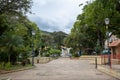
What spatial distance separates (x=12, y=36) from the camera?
134ft

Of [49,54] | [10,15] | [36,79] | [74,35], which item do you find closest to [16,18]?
[10,15]

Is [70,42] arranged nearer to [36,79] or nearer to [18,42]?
[18,42]

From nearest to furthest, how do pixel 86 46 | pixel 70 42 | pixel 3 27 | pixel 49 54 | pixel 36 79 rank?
pixel 36 79 < pixel 3 27 < pixel 86 46 < pixel 70 42 < pixel 49 54

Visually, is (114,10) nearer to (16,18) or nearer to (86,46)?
(16,18)

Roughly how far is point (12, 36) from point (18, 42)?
1.20 m

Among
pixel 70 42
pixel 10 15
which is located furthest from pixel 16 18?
pixel 70 42

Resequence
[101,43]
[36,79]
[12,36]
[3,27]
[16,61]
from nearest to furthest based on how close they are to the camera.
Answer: [36,79] → [3,27] → [12,36] → [16,61] → [101,43]

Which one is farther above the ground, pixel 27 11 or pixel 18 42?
pixel 27 11

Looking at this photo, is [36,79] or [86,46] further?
[86,46]

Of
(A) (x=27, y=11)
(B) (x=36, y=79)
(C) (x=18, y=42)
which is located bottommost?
(B) (x=36, y=79)

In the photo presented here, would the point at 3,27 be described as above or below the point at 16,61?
above

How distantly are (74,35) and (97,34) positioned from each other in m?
12.9

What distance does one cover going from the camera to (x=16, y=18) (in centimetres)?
3391

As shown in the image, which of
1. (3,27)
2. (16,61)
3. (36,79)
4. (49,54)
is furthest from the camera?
(49,54)
